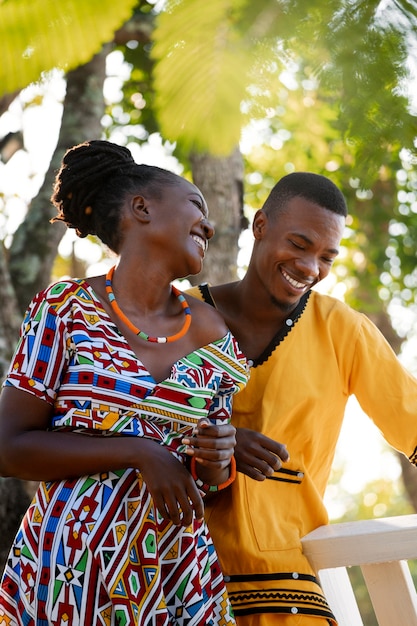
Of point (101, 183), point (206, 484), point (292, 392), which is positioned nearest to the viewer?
point (206, 484)

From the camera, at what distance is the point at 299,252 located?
2.42 m

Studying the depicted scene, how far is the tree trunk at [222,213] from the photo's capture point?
4.06 meters

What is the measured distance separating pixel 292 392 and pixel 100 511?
728 millimetres

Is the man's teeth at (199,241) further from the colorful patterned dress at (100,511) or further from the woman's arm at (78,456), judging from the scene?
the woman's arm at (78,456)

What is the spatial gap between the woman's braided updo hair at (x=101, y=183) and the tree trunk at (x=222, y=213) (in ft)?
6.09

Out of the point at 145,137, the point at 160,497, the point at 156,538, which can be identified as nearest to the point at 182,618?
the point at 156,538

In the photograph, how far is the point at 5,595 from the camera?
6.00ft

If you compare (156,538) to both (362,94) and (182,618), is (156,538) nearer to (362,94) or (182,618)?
(182,618)

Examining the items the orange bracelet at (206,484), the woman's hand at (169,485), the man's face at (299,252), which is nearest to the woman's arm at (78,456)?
the woman's hand at (169,485)

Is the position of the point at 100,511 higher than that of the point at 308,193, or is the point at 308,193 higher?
the point at 308,193

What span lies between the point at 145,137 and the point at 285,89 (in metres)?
4.84

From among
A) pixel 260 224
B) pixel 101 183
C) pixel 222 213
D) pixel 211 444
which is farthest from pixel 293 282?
pixel 222 213

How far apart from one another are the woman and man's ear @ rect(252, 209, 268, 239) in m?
0.53

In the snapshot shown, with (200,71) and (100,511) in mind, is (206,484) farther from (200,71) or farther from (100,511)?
(200,71)
